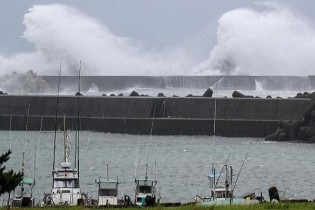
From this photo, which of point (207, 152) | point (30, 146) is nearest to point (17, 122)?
point (30, 146)

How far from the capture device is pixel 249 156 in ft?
171

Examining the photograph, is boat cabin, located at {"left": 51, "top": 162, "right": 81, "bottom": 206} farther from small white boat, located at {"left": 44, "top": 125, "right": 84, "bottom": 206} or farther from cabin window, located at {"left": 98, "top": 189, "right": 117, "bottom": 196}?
cabin window, located at {"left": 98, "top": 189, "right": 117, "bottom": 196}

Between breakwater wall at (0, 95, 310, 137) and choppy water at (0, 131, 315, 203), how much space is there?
2444 millimetres

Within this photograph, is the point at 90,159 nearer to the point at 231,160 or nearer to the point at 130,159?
the point at 130,159

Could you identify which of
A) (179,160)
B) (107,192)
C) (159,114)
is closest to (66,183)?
(107,192)

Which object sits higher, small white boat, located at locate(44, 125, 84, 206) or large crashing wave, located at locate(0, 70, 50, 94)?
large crashing wave, located at locate(0, 70, 50, 94)

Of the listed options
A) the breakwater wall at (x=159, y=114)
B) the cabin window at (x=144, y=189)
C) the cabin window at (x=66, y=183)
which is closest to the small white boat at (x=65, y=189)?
the cabin window at (x=66, y=183)

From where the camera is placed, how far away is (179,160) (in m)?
49.1

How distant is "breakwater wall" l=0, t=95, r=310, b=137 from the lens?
7288 centimetres

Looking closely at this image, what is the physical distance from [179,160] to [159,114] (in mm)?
29273

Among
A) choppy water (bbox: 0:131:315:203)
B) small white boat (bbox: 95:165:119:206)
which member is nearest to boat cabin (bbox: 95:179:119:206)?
small white boat (bbox: 95:165:119:206)

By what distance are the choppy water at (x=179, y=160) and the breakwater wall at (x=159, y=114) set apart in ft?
8.02

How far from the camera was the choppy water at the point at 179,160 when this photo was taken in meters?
35.9

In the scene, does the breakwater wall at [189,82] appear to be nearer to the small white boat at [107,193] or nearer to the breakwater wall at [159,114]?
the breakwater wall at [159,114]
